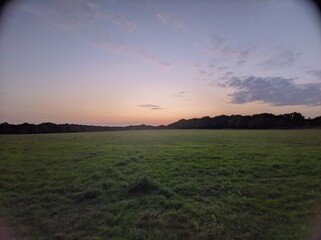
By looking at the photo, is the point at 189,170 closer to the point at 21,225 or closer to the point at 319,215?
the point at 319,215

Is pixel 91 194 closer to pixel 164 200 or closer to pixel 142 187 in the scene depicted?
pixel 142 187

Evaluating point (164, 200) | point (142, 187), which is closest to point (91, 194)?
point (142, 187)

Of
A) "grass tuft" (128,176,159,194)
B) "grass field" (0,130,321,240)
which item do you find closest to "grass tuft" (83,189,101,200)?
"grass field" (0,130,321,240)

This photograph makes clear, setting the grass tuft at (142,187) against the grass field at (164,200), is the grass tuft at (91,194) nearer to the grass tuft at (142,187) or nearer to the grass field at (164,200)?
the grass field at (164,200)

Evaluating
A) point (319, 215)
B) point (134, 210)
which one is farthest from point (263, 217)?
point (134, 210)

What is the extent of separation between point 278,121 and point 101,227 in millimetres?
71369

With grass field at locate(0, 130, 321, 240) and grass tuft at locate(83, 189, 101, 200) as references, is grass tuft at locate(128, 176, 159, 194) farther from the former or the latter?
grass tuft at locate(83, 189, 101, 200)

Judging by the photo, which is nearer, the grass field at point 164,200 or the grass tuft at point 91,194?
the grass field at point 164,200

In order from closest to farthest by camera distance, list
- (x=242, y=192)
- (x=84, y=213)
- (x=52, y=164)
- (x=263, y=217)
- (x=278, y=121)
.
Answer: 1. (x=263, y=217)
2. (x=84, y=213)
3. (x=242, y=192)
4. (x=52, y=164)
5. (x=278, y=121)

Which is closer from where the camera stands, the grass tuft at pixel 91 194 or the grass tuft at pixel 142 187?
the grass tuft at pixel 91 194

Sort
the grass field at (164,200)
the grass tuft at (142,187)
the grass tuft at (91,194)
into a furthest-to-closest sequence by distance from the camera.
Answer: the grass tuft at (142,187), the grass tuft at (91,194), the grass field at (164,200)

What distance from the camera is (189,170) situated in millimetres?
13062

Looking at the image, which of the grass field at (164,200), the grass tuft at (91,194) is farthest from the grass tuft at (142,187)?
the grass tuft at (91,194)

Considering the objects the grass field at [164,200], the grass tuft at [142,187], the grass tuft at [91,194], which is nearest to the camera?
the grass field at [164,200]
